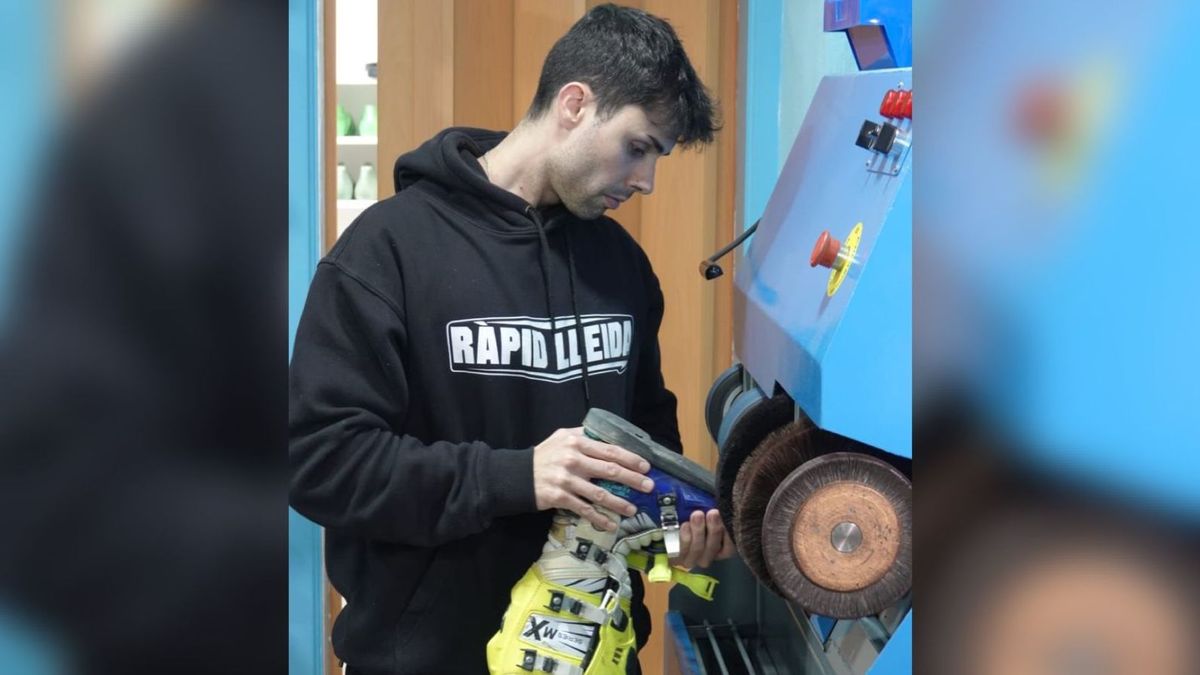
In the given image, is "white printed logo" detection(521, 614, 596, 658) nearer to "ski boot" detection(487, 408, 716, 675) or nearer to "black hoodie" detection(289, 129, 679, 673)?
"ski boot" detection(487, 408, 716, 675)

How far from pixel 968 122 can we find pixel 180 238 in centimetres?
17

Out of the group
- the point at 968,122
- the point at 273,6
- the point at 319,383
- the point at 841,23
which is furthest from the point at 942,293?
the point at 319,383

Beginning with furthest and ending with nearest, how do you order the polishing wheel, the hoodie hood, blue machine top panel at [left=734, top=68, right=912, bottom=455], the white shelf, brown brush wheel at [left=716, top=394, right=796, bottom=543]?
the white shelf → the polishing wheel → the hoodie hood → brown brush wheel at [left=716, top=394, right=796, bottom=543] → blue machine top panel at [left=734, top=68, right=912, bottom=455]

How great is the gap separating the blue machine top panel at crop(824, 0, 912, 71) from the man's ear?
18.2 inches

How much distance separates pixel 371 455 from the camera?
1.52m

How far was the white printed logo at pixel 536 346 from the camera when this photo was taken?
163 centimetres

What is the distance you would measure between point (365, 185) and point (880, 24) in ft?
10.1

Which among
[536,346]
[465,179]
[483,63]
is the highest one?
[483,63]

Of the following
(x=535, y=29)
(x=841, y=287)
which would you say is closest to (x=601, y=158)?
(x=841, y=287)

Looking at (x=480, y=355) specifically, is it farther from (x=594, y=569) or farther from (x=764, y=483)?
(x=764, y=483)

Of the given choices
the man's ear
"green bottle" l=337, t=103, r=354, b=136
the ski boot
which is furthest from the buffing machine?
"green bottle" l=337, t=103, r=354, b=136

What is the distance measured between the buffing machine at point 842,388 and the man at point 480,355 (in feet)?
0.79

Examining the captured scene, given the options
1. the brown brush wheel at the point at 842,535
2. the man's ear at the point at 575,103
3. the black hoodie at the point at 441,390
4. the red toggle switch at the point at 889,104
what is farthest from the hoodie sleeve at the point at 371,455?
the red toggle switch at the point at 889,104

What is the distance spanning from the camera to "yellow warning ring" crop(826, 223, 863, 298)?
3.58 ft
